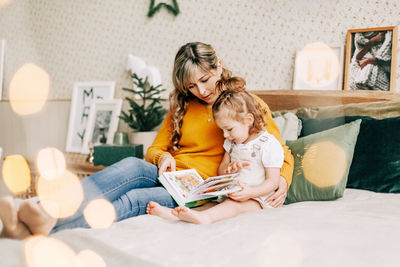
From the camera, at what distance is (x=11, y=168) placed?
9.79 feet

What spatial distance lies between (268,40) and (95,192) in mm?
1491

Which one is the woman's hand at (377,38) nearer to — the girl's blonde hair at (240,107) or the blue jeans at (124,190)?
the girl's blonde hair at (240,107)

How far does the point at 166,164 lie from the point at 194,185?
0.56 ft

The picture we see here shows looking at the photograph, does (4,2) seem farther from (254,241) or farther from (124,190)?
(254,241)

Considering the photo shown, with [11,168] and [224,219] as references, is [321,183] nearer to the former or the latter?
[224,219]

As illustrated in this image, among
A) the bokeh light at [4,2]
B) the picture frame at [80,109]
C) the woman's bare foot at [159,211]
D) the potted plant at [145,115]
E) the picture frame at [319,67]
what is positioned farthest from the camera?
the bokeh light at [4,2]

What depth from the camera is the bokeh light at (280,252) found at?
0.74m

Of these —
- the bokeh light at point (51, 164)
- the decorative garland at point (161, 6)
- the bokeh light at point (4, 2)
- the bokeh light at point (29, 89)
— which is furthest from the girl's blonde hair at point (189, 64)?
the bokeh light at point (4, 2)

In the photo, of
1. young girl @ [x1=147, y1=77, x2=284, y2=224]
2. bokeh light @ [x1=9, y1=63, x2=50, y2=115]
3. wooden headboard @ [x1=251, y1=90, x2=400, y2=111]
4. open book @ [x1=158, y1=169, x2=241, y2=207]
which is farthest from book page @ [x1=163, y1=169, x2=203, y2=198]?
bokeh light @ [x1=9, y1=63, x2=50, y2=115]

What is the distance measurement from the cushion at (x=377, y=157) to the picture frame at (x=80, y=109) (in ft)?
6.76

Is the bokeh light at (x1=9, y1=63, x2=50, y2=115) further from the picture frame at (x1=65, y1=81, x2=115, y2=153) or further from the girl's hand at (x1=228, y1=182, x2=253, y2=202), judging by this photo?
the girl's hand at (x1=228, y1=182, x2=253, y2=202)

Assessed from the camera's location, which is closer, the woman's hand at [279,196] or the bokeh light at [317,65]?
the woman's hand at [279,196]

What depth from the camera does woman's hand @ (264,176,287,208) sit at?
1.30 meters

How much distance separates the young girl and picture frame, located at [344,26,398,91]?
800mm
